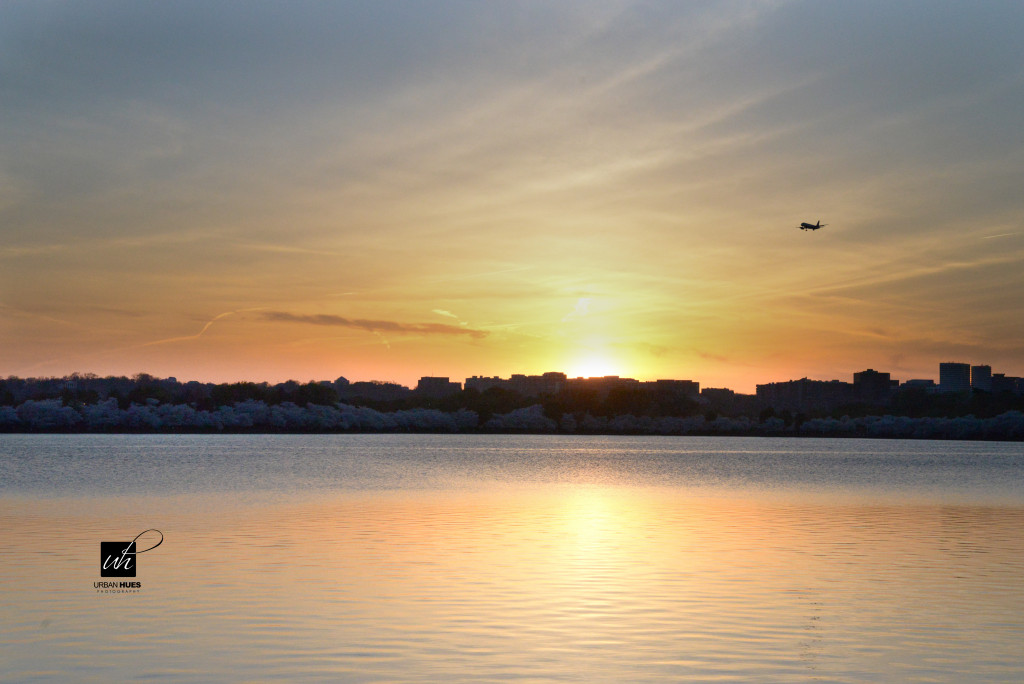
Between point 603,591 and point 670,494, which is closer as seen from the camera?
point 603,591

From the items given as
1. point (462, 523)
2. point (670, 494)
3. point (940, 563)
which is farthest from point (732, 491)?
point (940, 563)

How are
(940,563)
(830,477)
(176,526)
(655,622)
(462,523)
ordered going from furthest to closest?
(830,477)
(462,523)
(176,526)
(940,563)
(655,622)

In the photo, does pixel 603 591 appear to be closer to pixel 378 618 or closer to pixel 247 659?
pixel 378 618

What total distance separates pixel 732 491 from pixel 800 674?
184 ft

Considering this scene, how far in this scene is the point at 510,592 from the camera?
90.4 feet

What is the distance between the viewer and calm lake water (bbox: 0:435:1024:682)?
19.8 m

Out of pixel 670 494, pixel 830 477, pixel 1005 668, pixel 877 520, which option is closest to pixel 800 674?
pixel 1005 668

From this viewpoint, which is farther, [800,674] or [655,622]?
[655,622]

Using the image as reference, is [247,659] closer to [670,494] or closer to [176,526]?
[176,526]

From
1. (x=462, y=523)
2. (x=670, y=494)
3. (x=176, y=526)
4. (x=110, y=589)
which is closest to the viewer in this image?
(x=110, y=589)

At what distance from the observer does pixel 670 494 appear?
70.6 meters

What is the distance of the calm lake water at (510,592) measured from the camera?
19750 mm

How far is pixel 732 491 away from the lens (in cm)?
A: 7394

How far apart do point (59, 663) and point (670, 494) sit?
181 feet
